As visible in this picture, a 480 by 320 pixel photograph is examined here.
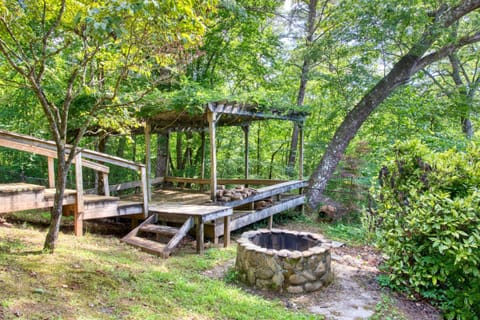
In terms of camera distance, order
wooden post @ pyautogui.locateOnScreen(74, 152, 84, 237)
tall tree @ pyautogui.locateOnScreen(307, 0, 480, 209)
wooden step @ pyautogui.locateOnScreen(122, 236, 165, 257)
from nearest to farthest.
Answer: wooden post @ pyautogui.locateOnScreen(74, 152, 84, 237) → wooden step @ pyautogui.locateOnScreen(122, 236, 165, 257) → tall tree @ pyautogui.locateOnScreen(307, 0, 480, 209)

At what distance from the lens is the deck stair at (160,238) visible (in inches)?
194

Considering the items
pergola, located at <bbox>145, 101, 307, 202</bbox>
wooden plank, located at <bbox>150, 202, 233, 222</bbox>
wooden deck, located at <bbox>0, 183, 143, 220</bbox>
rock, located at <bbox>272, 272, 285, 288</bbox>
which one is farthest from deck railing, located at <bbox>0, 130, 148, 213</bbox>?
rock, located at <bbox>272, 272, 285, 288</bbox>

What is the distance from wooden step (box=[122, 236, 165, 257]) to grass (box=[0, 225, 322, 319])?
21cm

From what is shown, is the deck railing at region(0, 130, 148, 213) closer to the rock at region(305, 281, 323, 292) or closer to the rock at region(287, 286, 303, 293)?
the rock at region(287, 286, 303, 293)

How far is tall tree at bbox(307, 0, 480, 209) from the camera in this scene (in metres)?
7.71

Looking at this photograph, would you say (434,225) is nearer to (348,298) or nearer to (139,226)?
(348,298)

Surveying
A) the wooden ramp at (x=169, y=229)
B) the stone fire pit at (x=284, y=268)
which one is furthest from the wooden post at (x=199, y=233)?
the stone fire pit at (x=284, y=268)

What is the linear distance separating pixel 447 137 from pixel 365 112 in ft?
8.15

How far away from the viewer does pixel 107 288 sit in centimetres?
326

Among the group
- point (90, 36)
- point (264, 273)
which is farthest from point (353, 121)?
point (90, 36)

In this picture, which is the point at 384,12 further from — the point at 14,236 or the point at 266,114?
the point at 14,236

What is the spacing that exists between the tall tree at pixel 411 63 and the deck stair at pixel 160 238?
518 centimetres

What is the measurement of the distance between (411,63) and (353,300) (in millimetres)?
7212

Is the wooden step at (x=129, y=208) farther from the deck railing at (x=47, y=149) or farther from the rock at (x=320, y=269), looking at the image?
the rock at (x=320, y=269)
